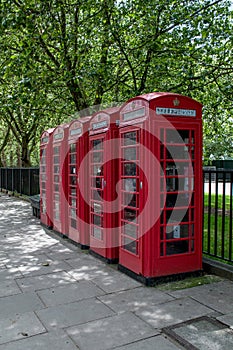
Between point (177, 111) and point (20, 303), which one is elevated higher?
point (177, 111)

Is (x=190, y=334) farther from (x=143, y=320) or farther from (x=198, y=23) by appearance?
(x=198, y=23)

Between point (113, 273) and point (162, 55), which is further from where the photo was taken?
point (162, 55)

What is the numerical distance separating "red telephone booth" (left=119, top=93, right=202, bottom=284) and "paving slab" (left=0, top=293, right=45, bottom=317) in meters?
1.40

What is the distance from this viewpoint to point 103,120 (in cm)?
575

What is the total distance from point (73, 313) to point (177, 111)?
2833mm

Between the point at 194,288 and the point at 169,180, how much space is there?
143 cm

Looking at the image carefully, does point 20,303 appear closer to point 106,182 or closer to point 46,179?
point 106,182

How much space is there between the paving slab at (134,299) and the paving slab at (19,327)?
86 centimetres

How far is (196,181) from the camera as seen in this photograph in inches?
195

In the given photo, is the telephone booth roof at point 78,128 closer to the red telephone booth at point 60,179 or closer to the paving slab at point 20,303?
the red telephone booth at point 60,179

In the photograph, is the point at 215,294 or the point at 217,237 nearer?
the point at 215,294

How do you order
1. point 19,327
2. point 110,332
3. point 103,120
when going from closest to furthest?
point 110,332, point 19,327, point 103,120

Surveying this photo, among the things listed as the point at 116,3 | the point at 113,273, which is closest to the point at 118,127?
the point at 113,273

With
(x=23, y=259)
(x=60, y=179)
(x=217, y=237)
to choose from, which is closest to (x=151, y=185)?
(x=23, y=259)
